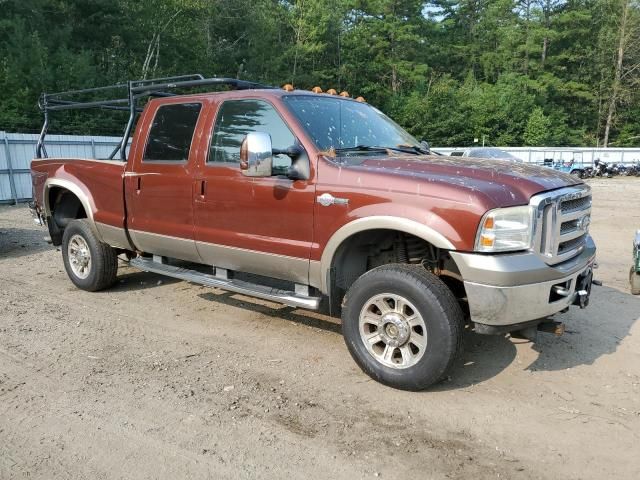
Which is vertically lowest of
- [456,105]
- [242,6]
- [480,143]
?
[480,143]

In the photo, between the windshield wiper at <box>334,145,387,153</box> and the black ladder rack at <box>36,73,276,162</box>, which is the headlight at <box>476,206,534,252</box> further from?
the black ladder rack at <box>36,73,276,162</box>

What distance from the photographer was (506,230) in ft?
11.2

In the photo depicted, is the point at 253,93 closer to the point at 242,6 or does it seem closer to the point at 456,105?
the point at 242,6

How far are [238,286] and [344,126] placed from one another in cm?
166

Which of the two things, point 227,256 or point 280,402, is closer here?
point 280,402

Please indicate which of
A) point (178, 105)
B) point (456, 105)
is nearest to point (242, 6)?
point (456, 105)

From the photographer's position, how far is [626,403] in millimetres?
3701

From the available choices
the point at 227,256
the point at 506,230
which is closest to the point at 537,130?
the point at 227,256

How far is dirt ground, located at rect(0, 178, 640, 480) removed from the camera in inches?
118

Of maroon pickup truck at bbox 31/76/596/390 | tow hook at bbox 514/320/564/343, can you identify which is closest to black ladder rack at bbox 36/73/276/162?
maroon pickup truck at bbox 31/76/596/390

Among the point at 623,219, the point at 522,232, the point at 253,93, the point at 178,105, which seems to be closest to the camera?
the point at 522,232

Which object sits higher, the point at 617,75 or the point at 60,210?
the point at 617,75

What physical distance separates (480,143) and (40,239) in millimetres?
46137

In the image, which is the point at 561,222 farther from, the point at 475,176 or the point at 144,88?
the point at 144,88
